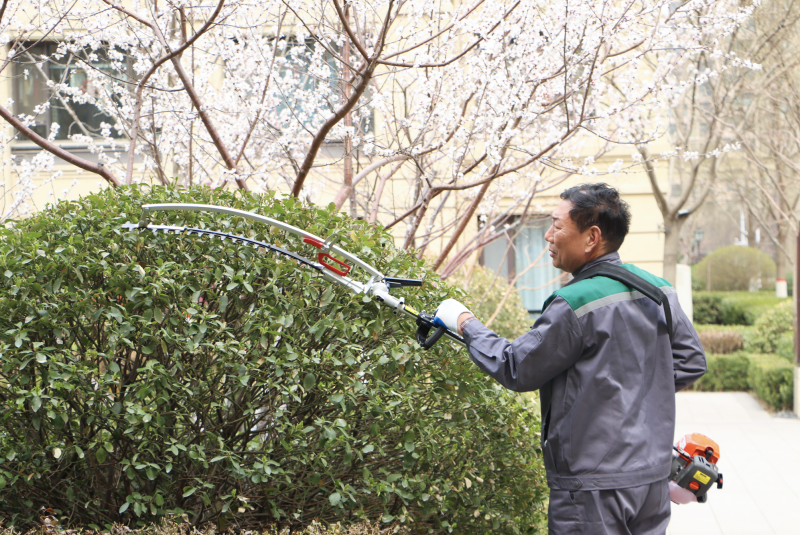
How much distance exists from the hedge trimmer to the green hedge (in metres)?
8.38

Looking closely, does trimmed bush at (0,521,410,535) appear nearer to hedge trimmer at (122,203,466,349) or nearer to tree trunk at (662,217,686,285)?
hedge trimmer at (122,203,466,349)

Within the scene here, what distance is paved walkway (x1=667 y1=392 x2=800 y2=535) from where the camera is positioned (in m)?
5.46

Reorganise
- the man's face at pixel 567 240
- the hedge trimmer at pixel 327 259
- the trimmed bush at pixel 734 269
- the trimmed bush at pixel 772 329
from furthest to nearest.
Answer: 1. the trimmed bush at pixel 734 269
2. the trimmed bush at pixel 772 329
3. the hedge trimmer at pixel 327 259
4. the man's face at pixel 567 240

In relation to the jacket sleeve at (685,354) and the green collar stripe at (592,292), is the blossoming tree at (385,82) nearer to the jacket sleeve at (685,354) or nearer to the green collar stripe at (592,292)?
the jacket sleeve at (685,354)

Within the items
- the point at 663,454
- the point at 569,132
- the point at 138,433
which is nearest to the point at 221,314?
the point at 138,433

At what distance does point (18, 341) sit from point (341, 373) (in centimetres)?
118

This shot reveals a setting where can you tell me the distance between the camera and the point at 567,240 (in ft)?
8.09

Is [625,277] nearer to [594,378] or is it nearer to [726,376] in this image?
[594,378]

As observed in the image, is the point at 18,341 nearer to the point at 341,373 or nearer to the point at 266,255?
the point at 266,255

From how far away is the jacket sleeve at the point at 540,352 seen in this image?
7.32 ft

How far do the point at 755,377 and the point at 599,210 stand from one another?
29.3 feet

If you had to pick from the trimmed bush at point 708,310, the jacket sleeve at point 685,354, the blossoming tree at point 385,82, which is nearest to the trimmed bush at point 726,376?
the blossoming tree at point 385,82

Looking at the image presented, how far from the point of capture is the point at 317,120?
20.5 feet

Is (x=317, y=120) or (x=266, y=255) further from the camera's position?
(x=317, y=120)
